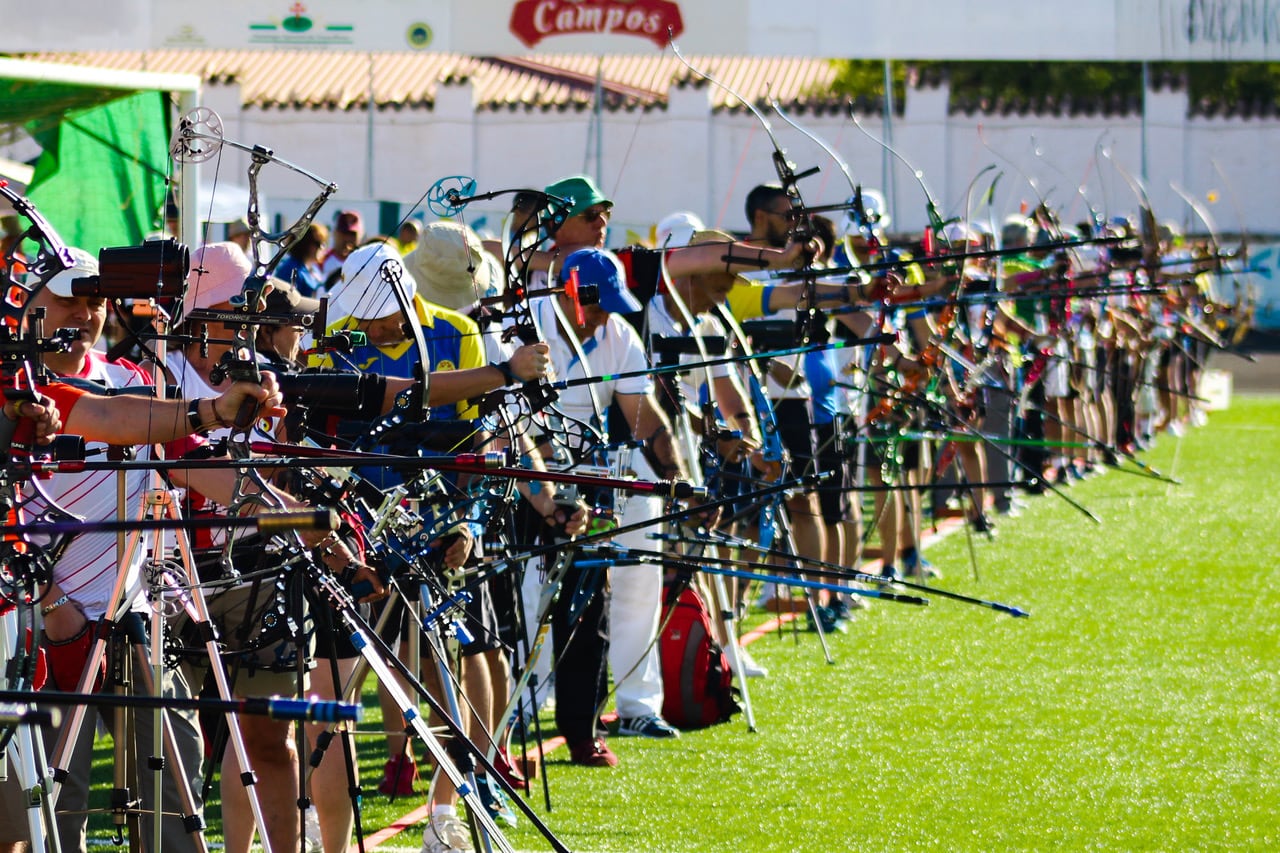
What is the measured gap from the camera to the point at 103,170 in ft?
29.3

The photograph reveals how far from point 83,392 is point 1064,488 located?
11596 mm

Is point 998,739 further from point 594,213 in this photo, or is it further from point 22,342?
point 22,342

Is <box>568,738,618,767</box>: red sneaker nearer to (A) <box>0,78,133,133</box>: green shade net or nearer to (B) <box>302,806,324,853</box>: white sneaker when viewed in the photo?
(B) <box>302,806,324,853</box>: white sneaker

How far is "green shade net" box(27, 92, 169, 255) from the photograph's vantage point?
8727 millimetres

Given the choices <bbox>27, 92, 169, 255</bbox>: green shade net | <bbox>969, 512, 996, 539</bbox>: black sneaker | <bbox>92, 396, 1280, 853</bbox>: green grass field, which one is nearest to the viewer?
<bbox>92, 396, 1280, 853</bbox>: green grass field

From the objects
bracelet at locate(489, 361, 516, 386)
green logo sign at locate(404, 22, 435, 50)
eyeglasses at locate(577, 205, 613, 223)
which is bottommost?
bracelet at locate(489, 361, 516, 386)

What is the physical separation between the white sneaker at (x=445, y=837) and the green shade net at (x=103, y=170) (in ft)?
15.3

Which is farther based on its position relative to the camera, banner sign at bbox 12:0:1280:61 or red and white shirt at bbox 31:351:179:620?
banner sign at bbox 12:0:1280:61

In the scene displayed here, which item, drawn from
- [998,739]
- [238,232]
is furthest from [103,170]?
[998,739]

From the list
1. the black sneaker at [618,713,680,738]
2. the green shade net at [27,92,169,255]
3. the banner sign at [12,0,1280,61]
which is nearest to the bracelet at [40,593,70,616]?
the black sneaker at [618,713,680,738]

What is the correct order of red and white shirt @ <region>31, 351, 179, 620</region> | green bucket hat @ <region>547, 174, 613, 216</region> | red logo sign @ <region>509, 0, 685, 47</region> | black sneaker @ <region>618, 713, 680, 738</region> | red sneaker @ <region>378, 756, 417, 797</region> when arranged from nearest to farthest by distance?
1. red and white shirt @ <region>31, 351, 179, 620</region>
2. red sneaker @ <region>378, 756, 417, 797</region>
3. green bucket hat @ <region>547, 174, 613, 216</region>
4. black sneaker @ <region>618, 713, 680, 738</region>
5. red logo sign @ <region>509, 0, 685, 47</region>

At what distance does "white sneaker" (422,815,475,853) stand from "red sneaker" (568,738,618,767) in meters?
1.13

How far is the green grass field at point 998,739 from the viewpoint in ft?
17.0

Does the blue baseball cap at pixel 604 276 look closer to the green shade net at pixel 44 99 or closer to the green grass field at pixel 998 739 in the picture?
the green grass field at pixel 998 739
